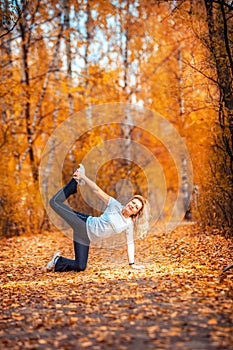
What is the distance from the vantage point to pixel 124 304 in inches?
193

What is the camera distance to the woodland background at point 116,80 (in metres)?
9.92

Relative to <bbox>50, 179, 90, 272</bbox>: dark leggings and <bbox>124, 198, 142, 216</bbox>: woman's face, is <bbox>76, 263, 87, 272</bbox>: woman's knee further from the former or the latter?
<bbox>124, 198, 142, 216</bbox>: woman's face

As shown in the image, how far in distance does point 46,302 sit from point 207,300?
1682 mm

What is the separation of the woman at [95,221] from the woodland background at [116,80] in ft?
9.91

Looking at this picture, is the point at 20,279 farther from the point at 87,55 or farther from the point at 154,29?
the point at 154,29

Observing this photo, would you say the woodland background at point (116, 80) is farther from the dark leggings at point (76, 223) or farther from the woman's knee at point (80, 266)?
the woman's knee at point (80, 266)

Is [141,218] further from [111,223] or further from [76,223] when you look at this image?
[76,223]

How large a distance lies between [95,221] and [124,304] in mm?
2446

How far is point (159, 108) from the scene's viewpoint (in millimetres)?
18469

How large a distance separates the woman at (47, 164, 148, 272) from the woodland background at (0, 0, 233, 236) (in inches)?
119

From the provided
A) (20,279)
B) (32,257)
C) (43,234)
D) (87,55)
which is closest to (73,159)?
(43,234)

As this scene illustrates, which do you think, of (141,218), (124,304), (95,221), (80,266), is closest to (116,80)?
(141,218)

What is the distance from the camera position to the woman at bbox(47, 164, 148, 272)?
718 cm

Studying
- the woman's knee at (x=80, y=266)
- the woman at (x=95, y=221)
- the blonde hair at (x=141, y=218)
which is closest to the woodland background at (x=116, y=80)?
the blonde hair at (x=141, y=218)
